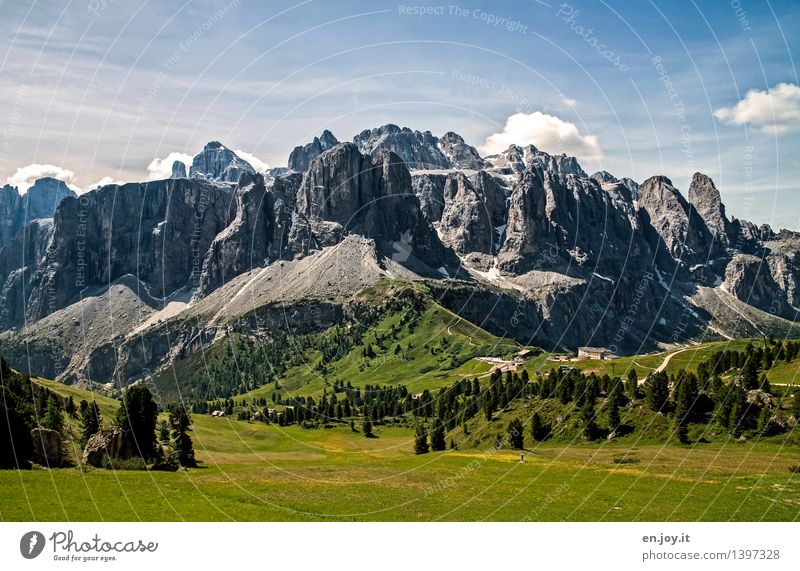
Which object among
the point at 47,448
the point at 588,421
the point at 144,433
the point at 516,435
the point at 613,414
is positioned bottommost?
the point at 516,435

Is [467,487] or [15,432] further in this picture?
[467,487]

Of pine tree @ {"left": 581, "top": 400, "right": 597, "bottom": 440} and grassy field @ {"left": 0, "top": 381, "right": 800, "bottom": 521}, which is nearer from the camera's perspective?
grassy field @ {"left": 0, "top": 381, "right": 800, "bottom": 521}

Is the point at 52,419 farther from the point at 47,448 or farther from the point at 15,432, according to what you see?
the point at 15,432

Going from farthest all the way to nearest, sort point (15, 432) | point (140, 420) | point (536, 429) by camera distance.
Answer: point (536, 429), point (140, 420), point (15, 432)

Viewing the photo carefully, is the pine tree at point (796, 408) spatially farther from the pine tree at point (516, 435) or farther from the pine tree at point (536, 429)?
the pine tree at point (516, 435)

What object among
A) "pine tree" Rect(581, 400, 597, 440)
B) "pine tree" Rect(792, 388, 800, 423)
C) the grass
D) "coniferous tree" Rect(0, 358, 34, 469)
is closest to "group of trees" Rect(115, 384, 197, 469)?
the grass

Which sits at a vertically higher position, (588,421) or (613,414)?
(613,414)

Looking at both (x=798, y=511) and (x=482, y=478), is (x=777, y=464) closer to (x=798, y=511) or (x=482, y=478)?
(x=798, y=511)

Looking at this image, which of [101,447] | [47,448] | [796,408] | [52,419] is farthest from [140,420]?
[796,408]

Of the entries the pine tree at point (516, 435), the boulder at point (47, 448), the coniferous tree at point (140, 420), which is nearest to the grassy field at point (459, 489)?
the boulder at point (47, 448)

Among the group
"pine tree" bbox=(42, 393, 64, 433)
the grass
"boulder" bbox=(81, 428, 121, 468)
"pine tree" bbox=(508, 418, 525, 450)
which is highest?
"pine tree" bbox=(42, 393, 64, 433)

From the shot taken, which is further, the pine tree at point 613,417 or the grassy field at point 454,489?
the pine tree at point 613,417

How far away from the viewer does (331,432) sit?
166750mm

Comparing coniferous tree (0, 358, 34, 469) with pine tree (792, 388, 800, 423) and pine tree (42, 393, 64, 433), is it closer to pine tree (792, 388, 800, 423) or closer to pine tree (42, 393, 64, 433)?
pine tree (42, 393, 64, 433)
